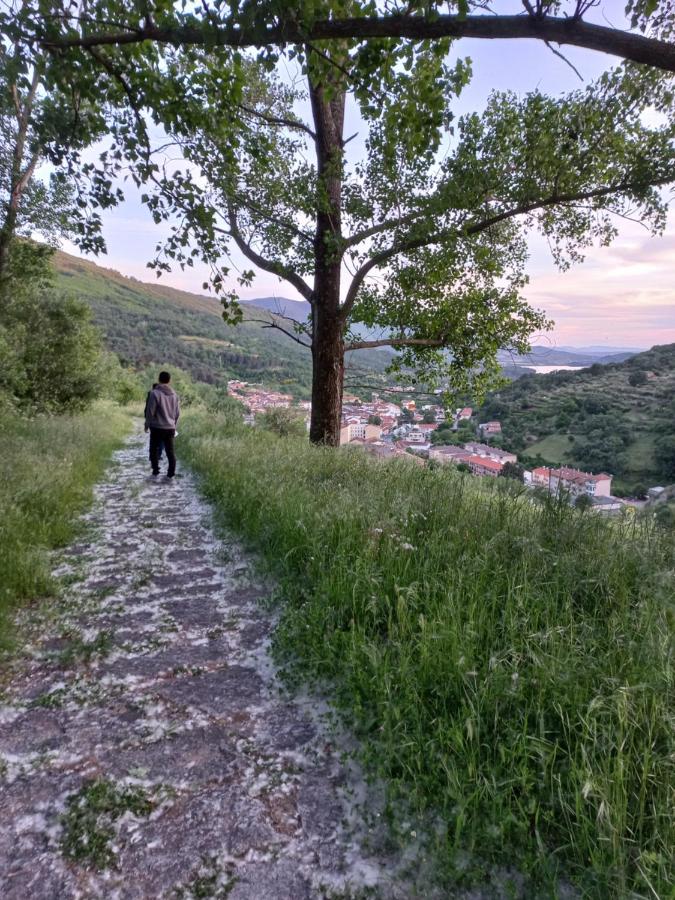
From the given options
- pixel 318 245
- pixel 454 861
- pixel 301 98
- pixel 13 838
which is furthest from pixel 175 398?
pixel 454 861

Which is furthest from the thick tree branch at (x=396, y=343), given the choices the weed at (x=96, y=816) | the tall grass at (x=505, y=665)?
the weed at (x=96, y=816)

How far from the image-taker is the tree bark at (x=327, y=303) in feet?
32.9

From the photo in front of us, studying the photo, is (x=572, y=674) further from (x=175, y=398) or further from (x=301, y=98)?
(x=301, y=98)

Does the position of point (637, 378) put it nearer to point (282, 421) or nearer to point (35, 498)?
point (282, 421)

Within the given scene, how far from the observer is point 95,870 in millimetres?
1801

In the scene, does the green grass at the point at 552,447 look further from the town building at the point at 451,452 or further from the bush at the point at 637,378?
the bush at the point at 637,378

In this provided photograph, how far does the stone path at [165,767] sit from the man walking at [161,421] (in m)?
6.01

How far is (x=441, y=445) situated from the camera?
1278 centimetres

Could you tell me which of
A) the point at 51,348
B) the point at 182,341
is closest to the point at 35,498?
the point at 51,348

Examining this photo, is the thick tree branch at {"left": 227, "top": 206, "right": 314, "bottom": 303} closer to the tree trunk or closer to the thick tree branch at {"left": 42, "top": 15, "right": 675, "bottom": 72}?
the tree trunk

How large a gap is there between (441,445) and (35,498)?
32.3 feet

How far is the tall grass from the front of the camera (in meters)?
1.79

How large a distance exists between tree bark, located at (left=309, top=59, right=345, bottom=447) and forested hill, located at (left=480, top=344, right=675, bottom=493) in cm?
413

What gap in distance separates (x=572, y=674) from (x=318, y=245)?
A: 9.94 metres
